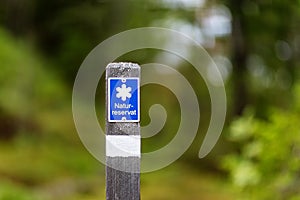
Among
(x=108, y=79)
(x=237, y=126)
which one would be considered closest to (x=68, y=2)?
(x=237, y=126)

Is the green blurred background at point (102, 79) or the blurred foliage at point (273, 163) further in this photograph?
the green blurred background at point (102, 79)

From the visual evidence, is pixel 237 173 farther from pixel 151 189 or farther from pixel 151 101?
pixel 151 101

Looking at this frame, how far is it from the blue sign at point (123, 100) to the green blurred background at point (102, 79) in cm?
514

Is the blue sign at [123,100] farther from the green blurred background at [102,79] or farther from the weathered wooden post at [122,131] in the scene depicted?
the green blurred background at [102,79]

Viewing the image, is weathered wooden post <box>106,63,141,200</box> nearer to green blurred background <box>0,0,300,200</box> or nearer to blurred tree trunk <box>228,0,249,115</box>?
green blurred background <box>0,0,300,200</box>

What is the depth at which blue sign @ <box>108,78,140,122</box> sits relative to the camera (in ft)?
7.32

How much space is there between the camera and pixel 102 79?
9.81 m

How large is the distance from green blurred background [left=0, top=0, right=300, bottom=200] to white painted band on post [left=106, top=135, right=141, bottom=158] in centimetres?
513

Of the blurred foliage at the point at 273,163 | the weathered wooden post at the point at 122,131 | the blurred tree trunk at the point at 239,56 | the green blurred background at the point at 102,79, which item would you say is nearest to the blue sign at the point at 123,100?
the weathered wooden post at the point at 122,131

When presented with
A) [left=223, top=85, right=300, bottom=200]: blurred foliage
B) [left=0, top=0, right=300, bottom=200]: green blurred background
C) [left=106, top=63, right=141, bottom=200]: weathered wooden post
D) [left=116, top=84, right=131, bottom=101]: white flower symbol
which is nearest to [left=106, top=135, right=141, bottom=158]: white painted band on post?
[left=106, top=63, right=141, bottom=200]: weathered wooden post

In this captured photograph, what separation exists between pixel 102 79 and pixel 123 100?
761 cm

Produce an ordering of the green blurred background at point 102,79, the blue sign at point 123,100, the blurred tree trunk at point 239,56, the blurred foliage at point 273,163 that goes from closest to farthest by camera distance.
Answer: the blue sign at point 123,100, the blurred foliage at point 273,163, the green blurred background at point 102,79, the blurred tree trunk at point 239,56

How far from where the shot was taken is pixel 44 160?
930cm

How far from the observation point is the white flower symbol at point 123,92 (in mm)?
2230
